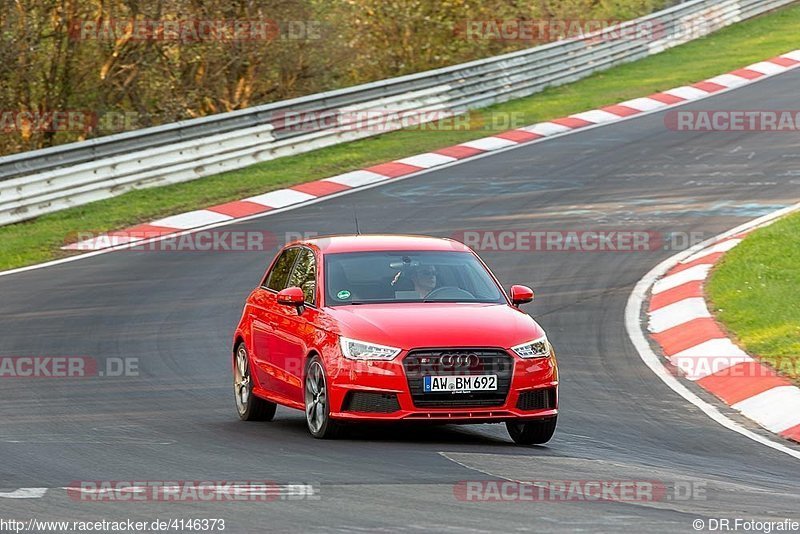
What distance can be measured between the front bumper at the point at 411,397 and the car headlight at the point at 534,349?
1.9 inches

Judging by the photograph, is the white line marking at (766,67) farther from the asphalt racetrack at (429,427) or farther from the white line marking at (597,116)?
the asphalt racetrack at (429,427)

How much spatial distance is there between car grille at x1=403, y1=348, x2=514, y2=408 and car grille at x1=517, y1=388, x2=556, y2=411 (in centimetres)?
17

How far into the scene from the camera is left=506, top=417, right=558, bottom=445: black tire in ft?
32.7

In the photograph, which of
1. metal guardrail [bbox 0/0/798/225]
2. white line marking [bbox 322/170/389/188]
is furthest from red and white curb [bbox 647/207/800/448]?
metal guardrail [bbox 0/0/798/225]

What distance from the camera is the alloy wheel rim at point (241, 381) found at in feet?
38.2

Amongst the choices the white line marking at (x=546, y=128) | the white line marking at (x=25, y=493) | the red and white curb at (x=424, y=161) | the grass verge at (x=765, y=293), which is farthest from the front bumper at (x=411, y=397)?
the white line marking at (x=546, y=128)

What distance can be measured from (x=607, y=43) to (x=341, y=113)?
30.0ft

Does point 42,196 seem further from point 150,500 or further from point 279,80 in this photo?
point 150,500

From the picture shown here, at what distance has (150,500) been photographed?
754 centimetres

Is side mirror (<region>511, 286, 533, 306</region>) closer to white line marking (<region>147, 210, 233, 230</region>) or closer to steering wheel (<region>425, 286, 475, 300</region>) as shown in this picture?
steering wheel (<region>425, 286, 475, 300</region>)

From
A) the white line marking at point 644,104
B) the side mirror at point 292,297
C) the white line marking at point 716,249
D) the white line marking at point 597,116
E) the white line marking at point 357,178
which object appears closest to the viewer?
the side mirror at point 292,297

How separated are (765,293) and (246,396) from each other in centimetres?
615

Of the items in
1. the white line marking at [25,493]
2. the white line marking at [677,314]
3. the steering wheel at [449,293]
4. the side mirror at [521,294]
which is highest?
the steering wheel at [449,293]

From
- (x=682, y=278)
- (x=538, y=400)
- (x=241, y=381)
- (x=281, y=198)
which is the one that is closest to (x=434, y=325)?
(x=538, y=400)
